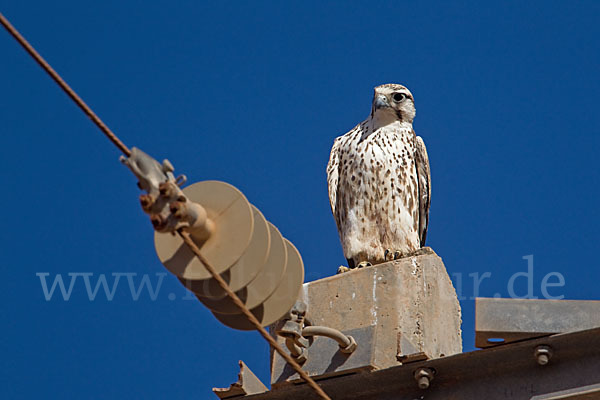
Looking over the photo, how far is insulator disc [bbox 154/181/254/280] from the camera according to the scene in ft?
23.0

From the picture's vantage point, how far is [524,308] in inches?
314

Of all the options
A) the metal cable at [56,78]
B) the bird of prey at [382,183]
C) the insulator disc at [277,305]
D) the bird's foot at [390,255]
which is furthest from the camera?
the bird of prey at [382,183]

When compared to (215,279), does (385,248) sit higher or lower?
higher

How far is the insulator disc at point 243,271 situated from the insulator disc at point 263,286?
189mm

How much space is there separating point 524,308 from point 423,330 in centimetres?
160

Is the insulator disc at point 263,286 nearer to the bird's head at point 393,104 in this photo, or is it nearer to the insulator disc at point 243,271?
the insulator disc at point 243,271

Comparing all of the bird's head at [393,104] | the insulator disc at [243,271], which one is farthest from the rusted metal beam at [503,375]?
the bird's head at [393,104]

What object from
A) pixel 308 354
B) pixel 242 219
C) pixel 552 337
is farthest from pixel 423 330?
pixel 242 219

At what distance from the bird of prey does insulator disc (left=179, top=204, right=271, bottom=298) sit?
17.3ft

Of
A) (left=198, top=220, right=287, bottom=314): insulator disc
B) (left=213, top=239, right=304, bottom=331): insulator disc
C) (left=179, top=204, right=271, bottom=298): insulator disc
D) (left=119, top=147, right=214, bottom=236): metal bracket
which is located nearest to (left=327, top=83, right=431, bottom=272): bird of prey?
(left=213, top=239, right=304, bottom=331): insulator disc

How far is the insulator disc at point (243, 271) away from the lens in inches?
282

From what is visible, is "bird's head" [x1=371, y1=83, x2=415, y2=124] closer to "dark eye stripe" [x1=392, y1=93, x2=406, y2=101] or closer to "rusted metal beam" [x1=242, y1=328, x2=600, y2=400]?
"dark eye stripe" [x1=392, y1=93, x2=406, y2=101]

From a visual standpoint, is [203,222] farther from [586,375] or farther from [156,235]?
[586,375]

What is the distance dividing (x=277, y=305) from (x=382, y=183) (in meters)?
5.49
